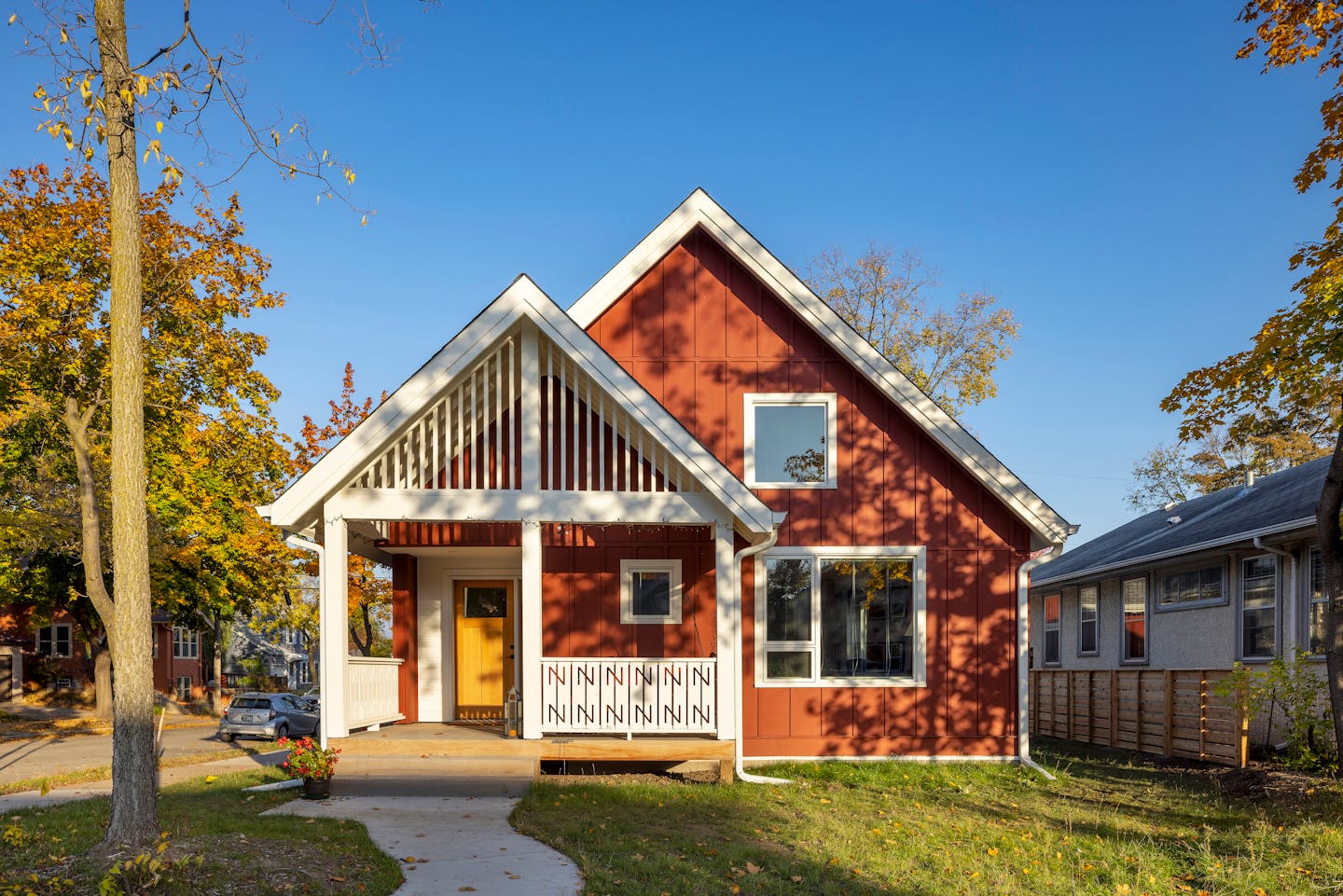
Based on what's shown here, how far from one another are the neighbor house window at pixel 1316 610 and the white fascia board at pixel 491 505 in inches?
398

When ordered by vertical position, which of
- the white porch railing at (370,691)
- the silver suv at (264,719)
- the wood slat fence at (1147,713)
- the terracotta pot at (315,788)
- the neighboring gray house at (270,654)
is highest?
the white porch railing at (370,691)

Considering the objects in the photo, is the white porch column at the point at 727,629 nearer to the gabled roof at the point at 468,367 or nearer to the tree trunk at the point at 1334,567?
the gabled roof at the point at 468,367

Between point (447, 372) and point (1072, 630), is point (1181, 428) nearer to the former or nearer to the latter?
point (447, 372)

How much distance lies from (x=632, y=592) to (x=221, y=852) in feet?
23.6

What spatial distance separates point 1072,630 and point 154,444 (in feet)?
79.3

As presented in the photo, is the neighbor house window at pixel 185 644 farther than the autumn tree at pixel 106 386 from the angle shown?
Yes

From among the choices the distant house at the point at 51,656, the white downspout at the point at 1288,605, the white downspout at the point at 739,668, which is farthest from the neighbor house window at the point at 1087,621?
the distant house at the point at 51,656

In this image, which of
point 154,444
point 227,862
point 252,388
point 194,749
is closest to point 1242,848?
point 227,862

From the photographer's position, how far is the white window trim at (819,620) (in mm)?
13664

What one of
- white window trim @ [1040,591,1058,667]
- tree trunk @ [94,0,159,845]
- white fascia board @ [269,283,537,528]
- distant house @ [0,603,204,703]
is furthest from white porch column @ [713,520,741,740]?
distant house @ [0,603,204,703]

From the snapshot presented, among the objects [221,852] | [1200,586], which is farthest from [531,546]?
[1200,586]

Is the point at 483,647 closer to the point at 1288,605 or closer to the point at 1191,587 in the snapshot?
the point at 1288,605

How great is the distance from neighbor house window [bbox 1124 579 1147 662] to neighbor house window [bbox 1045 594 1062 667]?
381 cm

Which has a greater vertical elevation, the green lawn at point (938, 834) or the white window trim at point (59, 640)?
the green lawn at point (938, 834)
